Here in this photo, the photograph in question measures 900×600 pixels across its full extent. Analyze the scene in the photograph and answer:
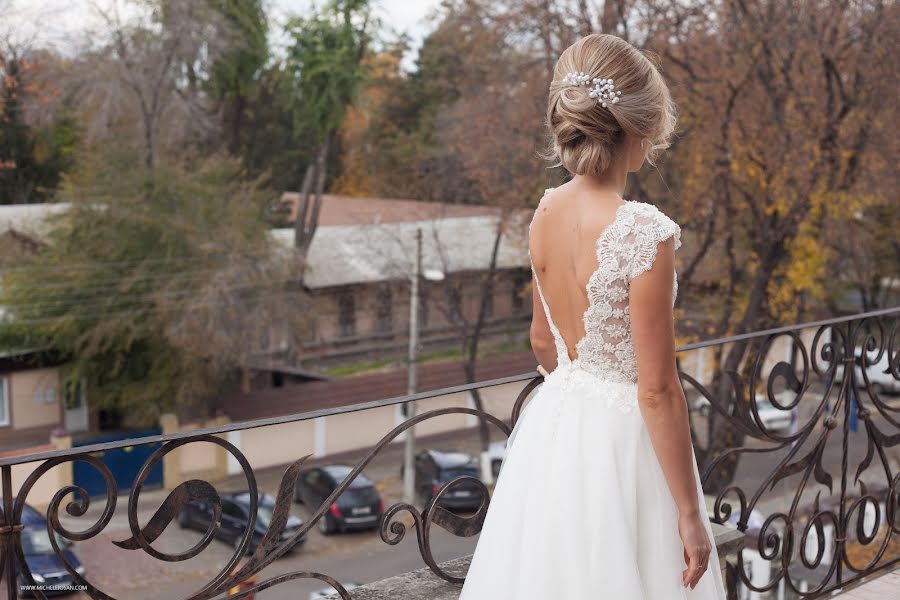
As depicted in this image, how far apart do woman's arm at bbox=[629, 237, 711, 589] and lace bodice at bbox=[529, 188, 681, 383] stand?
27 mm

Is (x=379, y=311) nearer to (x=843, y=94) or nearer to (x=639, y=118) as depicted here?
(x=843, y=94)

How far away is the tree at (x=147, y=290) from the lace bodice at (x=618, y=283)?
59.8 feet

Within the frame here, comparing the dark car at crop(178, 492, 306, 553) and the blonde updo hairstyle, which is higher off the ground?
the blonde updo hairstyle

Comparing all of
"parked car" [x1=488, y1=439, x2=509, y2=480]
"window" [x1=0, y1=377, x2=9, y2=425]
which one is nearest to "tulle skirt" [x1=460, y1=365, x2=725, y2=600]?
"parked car" [x1=488, y1=439, x2=509, y2=480]

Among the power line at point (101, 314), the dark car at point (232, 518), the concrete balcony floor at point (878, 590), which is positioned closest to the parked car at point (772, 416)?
the dark car at point (232, 518)

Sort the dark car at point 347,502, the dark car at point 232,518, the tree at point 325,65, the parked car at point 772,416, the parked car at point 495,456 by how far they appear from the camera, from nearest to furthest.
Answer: the dark car at point 232,518 → the dark car at point 347,502 → the parked car at point 495,456 → the parked car at point 772,416 → the tree at point 325,65

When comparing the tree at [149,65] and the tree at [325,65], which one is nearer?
the tree at [149,65]

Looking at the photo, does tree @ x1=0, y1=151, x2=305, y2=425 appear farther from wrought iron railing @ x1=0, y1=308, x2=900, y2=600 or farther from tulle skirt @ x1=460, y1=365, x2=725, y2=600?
tulle skirt @ x1=460, y1=365, x2=725, y2=600

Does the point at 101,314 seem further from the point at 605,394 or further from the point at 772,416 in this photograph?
the point at 605,394

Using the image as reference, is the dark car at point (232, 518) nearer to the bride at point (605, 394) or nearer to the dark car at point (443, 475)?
the dark car at point (443, 475)

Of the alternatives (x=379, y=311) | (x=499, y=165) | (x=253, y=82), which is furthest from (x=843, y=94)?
(x=253, y=82)

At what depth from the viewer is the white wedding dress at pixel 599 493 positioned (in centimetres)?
181

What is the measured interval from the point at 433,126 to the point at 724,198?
13.4 meters

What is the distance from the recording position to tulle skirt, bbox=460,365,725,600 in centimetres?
183
